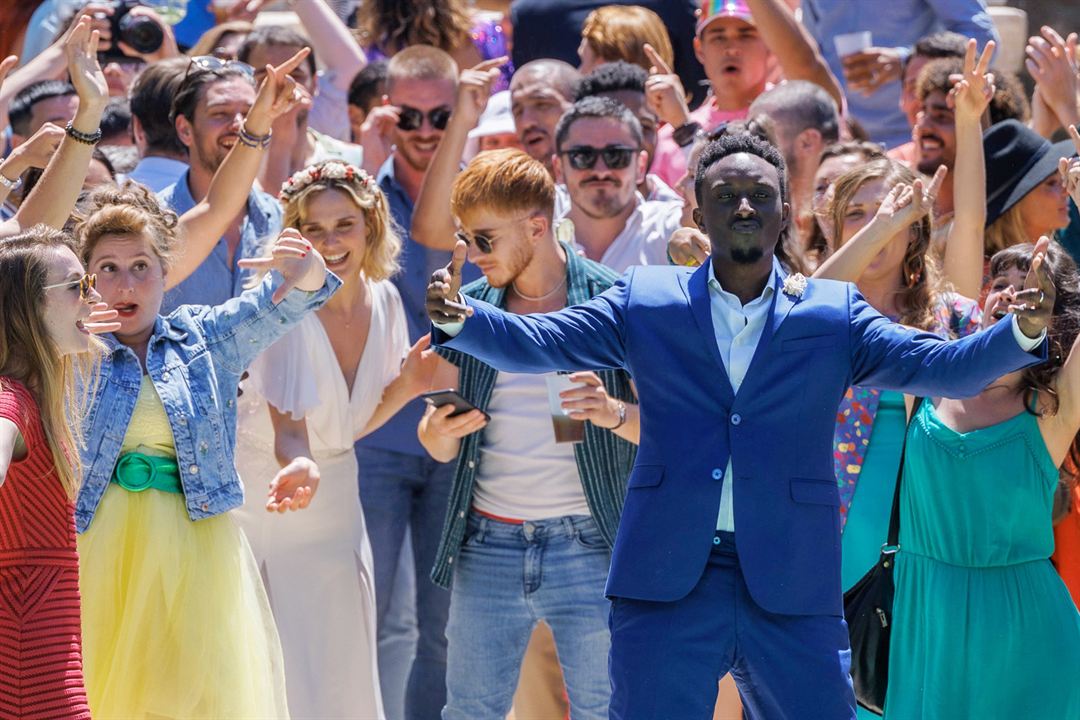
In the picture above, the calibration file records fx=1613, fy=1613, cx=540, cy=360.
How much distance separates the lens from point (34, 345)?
3.92 m

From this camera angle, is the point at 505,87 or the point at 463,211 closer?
the point at 463,211

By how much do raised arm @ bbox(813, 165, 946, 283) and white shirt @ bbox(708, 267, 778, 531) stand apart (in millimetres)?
851

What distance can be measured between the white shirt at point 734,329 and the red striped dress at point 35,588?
157 centimetres

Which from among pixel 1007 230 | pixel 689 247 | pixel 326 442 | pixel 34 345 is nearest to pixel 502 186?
pixel 689 247

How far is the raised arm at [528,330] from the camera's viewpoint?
366 cm

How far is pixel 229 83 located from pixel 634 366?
2525 mm

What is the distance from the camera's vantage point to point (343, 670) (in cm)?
523

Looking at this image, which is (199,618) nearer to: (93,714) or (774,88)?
(93,714)

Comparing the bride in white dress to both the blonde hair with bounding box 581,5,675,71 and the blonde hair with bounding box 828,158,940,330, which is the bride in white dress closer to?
the blonde hair with bounding box 828,158,940,330

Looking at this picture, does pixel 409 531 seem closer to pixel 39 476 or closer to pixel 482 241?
pixel 482 241

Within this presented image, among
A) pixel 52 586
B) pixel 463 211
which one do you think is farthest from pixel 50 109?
pixel 52 586

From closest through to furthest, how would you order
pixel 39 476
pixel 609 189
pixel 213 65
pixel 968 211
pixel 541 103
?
pixel 39 476
pixel 968 211
pixel 609 189
pixel 213 65
pixel 541 103

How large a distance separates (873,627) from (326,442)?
Answer: 1843 millimetres

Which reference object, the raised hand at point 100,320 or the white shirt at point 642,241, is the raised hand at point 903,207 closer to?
the white shirt at point 642,241
